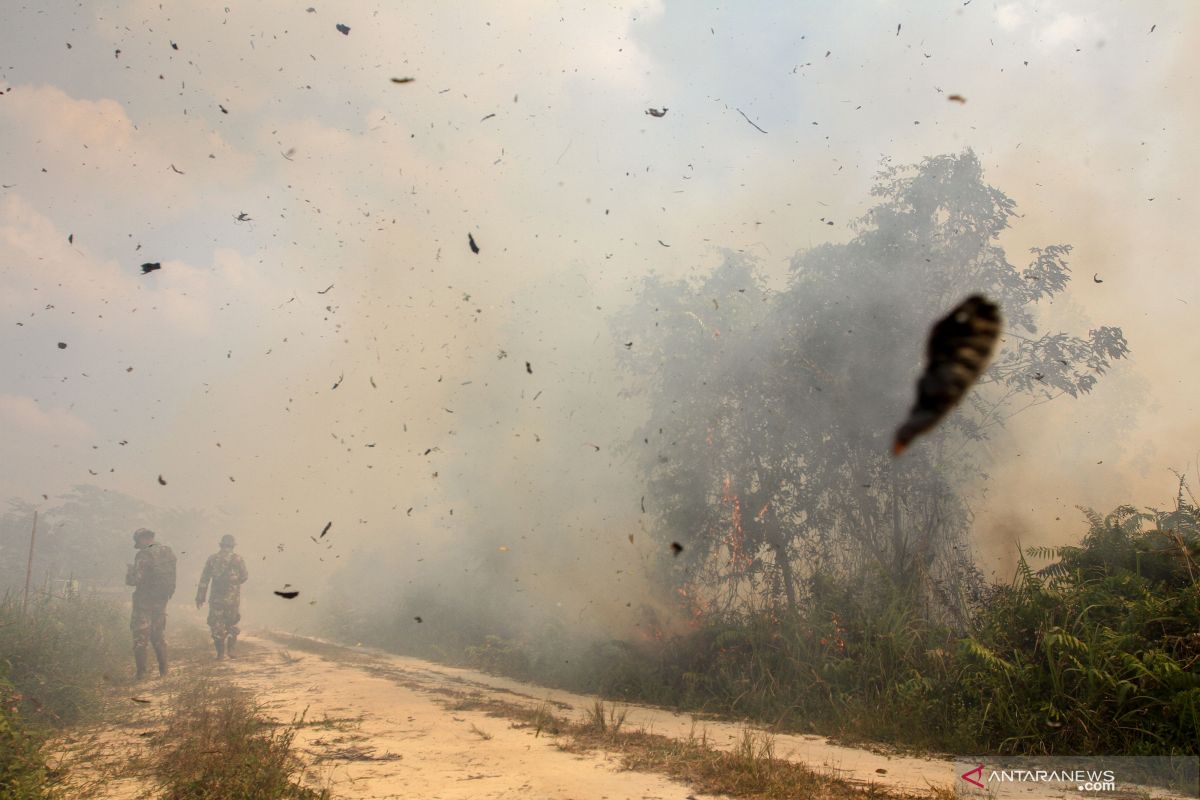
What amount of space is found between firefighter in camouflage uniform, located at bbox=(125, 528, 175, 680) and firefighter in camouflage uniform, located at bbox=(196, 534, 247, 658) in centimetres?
144

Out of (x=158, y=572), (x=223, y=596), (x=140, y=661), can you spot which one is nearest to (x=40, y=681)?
(x=140, y=661)

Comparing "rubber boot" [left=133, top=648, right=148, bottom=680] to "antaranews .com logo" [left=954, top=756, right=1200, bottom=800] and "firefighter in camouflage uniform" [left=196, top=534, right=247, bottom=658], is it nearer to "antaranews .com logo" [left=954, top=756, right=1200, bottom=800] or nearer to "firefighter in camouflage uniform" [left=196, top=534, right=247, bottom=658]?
"firefighter in camouflage uniform" [left=196, top=534, right=247, bottom=658]

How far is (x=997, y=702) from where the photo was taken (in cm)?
715

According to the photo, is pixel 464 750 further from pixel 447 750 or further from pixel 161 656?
pixel 161 656

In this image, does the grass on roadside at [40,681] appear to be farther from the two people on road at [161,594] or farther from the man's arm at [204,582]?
the man's arm at [204,582]

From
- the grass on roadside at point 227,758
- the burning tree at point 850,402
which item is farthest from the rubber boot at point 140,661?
the burning tree at point 850,402

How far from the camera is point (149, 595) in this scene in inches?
506

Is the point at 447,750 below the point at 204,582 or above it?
below

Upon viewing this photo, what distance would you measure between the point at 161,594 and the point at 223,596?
2117mm

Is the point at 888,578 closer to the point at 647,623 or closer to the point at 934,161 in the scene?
the point at 647,623

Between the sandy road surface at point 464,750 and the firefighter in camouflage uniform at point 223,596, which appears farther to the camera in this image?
the firefighter in camouflage uniform at point 223,596

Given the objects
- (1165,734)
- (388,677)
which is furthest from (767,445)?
(388,677)

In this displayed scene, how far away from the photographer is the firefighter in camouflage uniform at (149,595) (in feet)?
40.8

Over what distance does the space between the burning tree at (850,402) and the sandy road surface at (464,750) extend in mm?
3703
